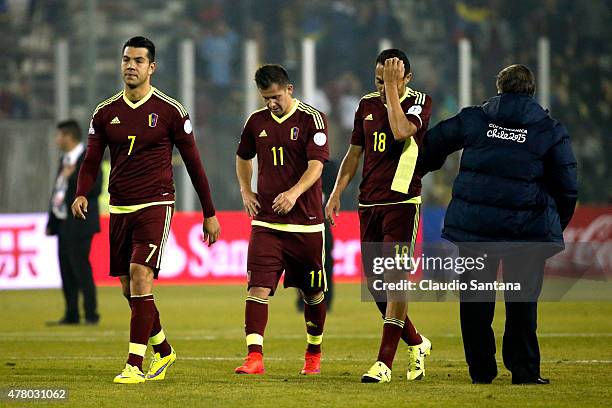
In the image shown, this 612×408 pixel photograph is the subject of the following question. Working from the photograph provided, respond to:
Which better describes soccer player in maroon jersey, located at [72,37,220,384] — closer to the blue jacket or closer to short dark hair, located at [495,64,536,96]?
the blue jacket

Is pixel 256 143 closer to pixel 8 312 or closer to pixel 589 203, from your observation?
pixel 8 312

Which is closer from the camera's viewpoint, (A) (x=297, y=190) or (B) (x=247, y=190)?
(A) (x=297, y=190)

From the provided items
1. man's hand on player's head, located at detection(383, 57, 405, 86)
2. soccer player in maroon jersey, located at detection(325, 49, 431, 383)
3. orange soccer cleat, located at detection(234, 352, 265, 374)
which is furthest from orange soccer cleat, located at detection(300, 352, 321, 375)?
man's hand on player's head, located at detection(383, 57, 405, 86)

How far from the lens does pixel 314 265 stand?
937cm

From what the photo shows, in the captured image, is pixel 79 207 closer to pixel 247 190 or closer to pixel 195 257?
pixel 247 190

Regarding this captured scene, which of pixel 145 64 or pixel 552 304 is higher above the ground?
pixel 145 64

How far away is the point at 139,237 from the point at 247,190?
3.05 ft

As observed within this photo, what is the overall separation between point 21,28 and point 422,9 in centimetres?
756

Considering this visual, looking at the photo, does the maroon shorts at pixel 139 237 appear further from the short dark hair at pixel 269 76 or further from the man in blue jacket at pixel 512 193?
the man in blue jacket at pixel 512 193

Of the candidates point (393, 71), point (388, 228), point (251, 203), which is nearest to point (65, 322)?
point (251, 203)

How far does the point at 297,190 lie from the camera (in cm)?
901

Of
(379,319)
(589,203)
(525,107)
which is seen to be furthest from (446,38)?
(525,107)

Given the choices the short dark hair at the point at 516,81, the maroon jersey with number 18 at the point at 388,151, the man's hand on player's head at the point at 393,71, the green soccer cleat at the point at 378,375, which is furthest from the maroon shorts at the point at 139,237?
the short dark hair at the point at 516,81

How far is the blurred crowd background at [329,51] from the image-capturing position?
2414cm
